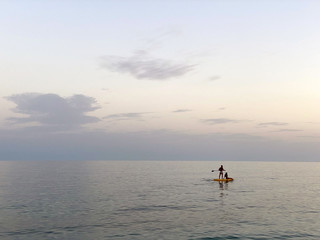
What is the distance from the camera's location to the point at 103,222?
111 ft

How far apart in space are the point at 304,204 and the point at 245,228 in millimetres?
22565

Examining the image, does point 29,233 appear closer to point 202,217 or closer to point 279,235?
point 202,217

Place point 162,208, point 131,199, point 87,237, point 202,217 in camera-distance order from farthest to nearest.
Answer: point 131,199, point 162,208, point 202,217, point 87,237

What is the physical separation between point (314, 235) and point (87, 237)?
23.0m

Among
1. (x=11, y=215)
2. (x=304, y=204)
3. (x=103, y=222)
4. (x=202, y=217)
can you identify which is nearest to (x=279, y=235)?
(x=202, y=217)

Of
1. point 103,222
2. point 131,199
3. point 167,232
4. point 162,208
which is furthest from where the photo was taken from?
point 131,199

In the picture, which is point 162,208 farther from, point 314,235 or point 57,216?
point 314,235

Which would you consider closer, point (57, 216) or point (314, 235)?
point (314, 235)

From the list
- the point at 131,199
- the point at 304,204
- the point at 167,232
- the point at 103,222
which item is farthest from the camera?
the point at 131,199

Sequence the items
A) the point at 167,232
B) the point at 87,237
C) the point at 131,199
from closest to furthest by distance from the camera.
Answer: the point at 87,237
the point at 167,232
the point at 131,199

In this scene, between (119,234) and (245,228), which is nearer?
(119,234)

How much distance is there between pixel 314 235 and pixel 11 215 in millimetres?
36193

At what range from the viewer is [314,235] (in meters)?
29.5

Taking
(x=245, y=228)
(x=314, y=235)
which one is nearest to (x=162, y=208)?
(x=245, y=228)
